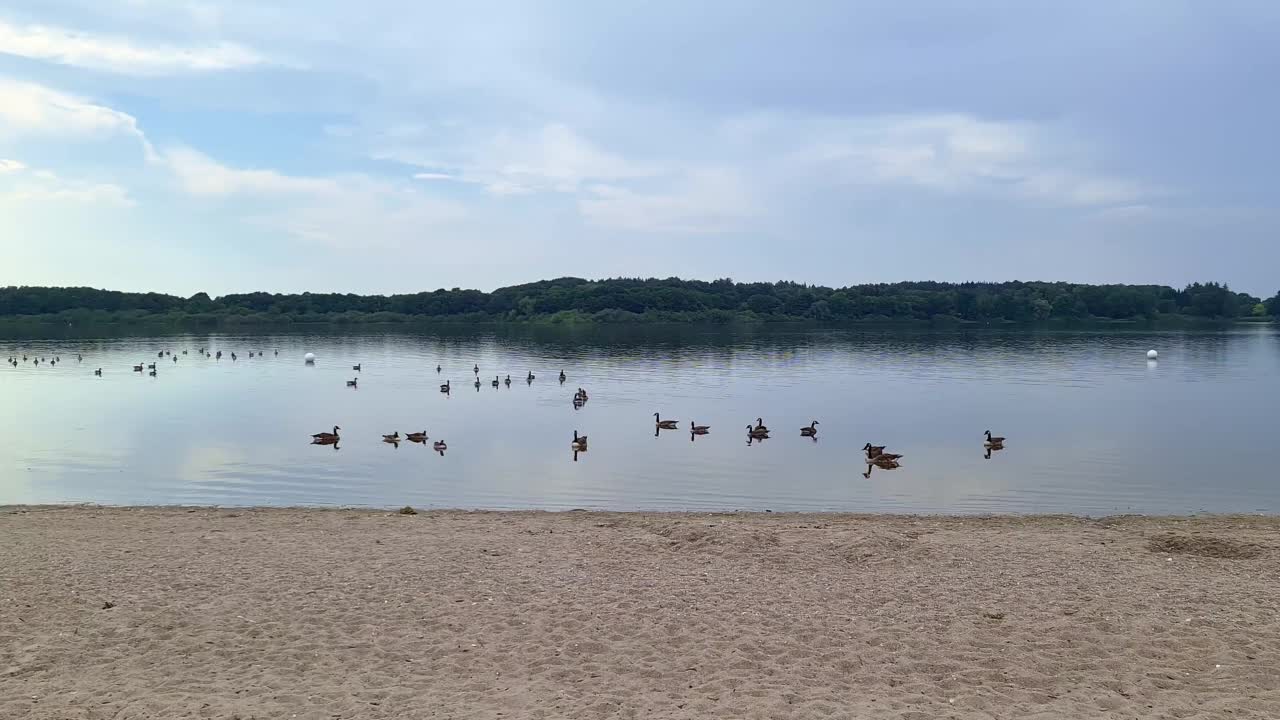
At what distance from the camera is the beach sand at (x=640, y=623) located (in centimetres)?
821

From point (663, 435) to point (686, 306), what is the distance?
148 metres

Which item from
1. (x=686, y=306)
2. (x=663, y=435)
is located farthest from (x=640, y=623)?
(x=686, y=306)

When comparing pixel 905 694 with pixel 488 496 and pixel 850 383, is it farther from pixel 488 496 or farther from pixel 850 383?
pixel 850 383

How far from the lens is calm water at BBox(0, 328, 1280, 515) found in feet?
70.2

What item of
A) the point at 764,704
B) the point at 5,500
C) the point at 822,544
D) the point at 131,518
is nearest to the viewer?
the point at 764,704

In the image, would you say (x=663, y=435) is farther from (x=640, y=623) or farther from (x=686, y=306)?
(x=686, y=306)

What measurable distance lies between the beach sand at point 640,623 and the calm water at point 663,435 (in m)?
6.23

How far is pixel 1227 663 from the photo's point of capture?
8883mm

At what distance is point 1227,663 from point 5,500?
2252cm

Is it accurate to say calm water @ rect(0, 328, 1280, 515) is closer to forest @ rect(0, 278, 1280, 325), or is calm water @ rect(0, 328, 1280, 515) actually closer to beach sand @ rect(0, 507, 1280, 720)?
beach sand @ rect(0, 507, 1280, 720)

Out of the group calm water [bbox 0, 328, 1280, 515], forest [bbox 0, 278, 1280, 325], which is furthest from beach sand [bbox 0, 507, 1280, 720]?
forest [bbox 0, 278, 1280, 325]

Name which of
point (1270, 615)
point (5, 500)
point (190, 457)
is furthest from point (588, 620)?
point (190, 457)

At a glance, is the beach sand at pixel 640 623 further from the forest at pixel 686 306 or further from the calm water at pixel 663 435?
the forest at pixel 686 306

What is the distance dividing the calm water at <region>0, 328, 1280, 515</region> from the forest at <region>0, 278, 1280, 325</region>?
107 metres
